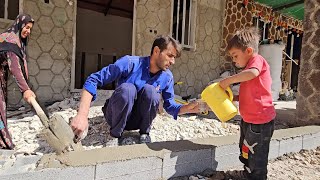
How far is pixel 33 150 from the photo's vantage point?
2.76 metres

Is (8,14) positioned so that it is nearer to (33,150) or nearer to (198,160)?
(33,150)

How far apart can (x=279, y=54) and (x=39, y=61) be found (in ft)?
20.0

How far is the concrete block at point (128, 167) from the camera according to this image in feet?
5.60

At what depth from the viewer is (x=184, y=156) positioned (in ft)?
6.86

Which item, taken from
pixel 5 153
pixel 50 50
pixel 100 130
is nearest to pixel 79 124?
pixel 5 153

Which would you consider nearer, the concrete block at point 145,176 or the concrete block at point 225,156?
the concrete block at point 145,176

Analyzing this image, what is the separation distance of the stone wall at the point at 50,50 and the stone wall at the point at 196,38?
62.0 inches

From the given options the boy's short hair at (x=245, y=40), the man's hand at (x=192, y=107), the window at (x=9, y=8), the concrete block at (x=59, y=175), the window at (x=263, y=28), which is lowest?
the concrete block at (x=59, y=175)

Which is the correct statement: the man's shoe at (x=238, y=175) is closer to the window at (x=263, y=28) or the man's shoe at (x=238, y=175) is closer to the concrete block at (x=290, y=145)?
the concrete block at (x=290, y=145)

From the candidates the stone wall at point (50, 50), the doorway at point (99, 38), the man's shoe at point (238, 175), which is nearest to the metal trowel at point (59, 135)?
the man's shoe at point (238, 175)

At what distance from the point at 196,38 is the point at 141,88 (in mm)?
5200

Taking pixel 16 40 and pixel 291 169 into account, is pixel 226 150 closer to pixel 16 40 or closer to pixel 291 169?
pixel 291 169

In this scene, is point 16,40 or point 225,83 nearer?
point 225,83

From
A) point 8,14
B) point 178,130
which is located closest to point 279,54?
point 178,130
